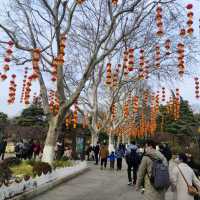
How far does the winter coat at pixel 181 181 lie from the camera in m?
6.71

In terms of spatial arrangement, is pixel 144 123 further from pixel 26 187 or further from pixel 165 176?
pixel 165 176

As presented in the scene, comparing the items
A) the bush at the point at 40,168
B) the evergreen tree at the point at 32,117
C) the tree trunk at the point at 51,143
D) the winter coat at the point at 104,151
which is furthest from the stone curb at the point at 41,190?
the evergreen tree at the point at 32,117

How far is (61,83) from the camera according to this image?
17.0m

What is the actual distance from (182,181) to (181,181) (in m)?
0.02

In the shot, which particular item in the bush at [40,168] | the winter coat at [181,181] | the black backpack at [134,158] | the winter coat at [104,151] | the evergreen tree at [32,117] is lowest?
the winter coat at [181,181]

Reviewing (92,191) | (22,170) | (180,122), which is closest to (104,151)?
(92,191)

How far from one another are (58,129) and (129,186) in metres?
3.91

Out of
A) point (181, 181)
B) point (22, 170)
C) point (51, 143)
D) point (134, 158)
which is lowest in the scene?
point (181, 181)

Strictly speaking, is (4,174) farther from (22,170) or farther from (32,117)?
(32,117)

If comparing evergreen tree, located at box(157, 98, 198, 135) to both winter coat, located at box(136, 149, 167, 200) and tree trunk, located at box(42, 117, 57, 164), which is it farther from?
winter coat, located at box(136, 149, 167, 200)

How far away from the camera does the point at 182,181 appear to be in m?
6.80

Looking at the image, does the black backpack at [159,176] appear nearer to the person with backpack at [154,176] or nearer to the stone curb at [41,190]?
the person with backpack at [154,176]

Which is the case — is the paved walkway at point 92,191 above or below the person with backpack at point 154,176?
below

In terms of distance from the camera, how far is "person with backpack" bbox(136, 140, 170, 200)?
6.94 meters
